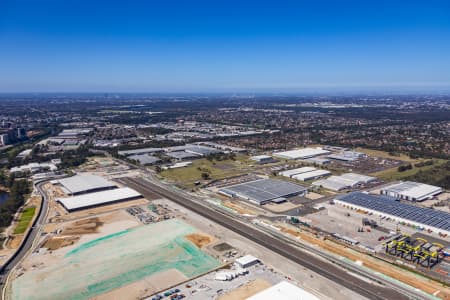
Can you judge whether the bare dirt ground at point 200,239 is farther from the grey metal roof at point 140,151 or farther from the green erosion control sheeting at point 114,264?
the grey metal roof at point 140,151

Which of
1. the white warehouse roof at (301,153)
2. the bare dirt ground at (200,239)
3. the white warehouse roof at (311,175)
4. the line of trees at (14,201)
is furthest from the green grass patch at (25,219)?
the white warehouse roof at (301,153)

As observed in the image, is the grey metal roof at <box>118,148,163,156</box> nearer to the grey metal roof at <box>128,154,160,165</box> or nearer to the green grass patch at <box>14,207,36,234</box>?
the grey metal roof at <box>128,154,160,165</box>

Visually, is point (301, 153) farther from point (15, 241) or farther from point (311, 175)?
point (15, 241)

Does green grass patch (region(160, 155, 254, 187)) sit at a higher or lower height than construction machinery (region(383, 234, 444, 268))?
lower

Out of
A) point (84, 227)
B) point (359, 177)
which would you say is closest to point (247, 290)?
point (84, 227)

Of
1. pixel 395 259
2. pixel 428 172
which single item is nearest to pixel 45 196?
pixel 395 259

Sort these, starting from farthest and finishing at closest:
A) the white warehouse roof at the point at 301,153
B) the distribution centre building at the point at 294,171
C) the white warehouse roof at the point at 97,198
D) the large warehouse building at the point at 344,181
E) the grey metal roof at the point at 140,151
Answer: the grey metal roof at the point at 140,151
the white warehouse roof at the point at 301,153
the distribution centre building at the point at 294,171
the large warehouse building at the point at 344,181
the white warehouse roof at the point at 97,198

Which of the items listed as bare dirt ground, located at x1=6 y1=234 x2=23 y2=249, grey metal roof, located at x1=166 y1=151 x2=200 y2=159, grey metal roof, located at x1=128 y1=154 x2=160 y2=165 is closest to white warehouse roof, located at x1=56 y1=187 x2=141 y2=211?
bare dirt ground, located at x1=6 y1=234 x2=23 y2=249
